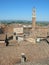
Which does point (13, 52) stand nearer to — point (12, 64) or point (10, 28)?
point (12, 64)

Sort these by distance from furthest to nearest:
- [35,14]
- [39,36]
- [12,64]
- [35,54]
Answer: [35,14] → [39,36] → [35,54] → [12,64]

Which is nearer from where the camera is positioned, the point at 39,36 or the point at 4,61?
the point at 4,61

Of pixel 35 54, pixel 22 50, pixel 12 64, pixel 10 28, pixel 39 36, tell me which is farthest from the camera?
pixel 10 28

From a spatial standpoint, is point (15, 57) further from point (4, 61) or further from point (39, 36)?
point (39, 36)

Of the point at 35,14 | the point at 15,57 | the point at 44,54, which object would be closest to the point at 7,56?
the point at 15,57

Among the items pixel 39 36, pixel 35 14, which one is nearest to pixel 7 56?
pixel 39 36

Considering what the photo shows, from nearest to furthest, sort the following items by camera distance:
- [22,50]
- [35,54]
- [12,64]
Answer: [12,64], [35,54], [22,50]

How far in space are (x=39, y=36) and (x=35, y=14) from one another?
378 inches

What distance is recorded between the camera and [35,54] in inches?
513

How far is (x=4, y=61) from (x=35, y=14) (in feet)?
78.8

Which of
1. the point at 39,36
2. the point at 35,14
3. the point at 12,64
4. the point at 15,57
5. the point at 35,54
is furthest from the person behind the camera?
the point at 35,14

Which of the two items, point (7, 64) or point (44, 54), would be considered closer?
point (7, 64)

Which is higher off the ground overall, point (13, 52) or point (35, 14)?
point (35, 14)

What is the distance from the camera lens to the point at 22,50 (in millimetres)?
14172
